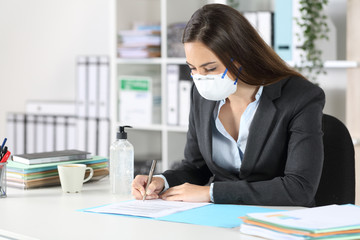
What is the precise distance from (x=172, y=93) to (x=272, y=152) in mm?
1562

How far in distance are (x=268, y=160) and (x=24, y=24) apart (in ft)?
9.20

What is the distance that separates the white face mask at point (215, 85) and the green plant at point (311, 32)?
1.07m

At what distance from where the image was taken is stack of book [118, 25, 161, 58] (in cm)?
335

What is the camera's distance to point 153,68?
11.6 feet

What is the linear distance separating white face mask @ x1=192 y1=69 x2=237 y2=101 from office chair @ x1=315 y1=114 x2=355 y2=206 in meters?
0.32

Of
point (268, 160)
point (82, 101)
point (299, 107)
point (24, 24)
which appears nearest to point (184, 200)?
point (268, 160)

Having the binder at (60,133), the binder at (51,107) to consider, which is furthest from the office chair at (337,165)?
the binder at (60,133)

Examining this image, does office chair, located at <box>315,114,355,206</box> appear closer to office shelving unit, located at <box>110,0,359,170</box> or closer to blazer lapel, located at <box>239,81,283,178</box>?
blazer lapel, located at <box>239,81,283,178</box>

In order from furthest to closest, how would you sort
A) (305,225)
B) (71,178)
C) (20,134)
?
(20,134) → (71,178) → (305,225)

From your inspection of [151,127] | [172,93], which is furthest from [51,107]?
[172,93]

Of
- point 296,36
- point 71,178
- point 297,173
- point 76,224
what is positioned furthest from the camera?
point 296,36

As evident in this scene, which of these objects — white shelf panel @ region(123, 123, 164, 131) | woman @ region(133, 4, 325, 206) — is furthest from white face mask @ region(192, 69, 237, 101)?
→ white shelf panel @ region(123, 123, 164, 131)

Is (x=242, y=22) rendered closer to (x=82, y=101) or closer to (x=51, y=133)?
(x=82, y=101)

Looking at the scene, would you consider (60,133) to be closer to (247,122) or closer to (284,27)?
(284,27)
